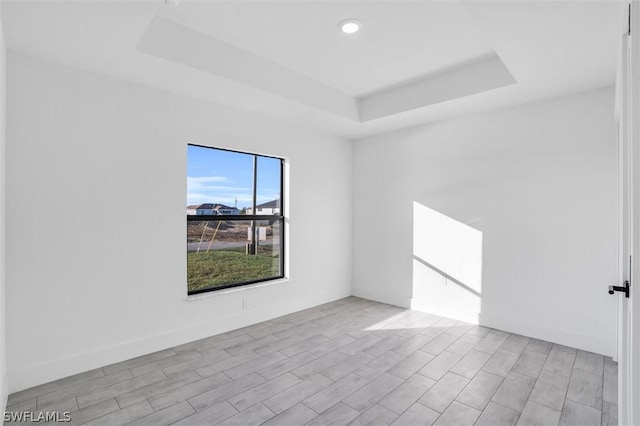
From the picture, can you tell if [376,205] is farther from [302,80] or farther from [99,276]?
[99,276]

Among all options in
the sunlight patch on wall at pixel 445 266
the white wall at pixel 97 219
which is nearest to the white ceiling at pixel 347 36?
the white wall at pixel 97 219

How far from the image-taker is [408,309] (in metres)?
4.52

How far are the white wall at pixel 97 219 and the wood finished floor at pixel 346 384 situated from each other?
0.24 metres

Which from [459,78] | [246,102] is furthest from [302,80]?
[459,78]

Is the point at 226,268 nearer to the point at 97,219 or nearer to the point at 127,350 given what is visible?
the point at 127,350

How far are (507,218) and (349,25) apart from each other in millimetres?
2569

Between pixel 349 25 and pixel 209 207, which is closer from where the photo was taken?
pixel 349 25

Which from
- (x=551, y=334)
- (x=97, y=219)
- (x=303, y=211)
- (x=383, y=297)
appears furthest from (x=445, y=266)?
(x=97, y=219)

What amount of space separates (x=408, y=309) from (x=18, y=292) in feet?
13.1

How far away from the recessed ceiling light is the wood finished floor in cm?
271

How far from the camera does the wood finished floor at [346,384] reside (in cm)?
219

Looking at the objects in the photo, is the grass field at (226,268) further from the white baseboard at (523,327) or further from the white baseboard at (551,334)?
the white baseboard at (551,334)

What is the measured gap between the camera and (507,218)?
145 inches

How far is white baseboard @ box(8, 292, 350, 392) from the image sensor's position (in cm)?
250
